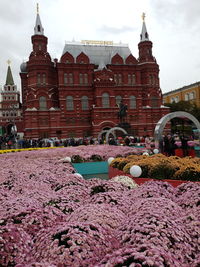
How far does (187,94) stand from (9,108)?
168 ft

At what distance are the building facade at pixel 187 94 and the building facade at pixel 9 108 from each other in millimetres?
45811

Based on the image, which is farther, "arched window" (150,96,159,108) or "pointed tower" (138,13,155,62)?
"pointed tower" (138,13,155,62)

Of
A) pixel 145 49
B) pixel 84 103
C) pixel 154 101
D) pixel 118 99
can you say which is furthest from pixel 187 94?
pixel 84 103

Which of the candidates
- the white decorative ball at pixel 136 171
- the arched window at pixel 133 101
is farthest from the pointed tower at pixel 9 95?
the white decorative ball at pixel 136 171

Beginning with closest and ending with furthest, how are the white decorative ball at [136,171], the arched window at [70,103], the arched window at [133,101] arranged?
1. the white decorative ball at [136,171]
2. the arched window at [70,103]
3. the arched window at [133,101]

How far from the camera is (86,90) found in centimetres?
5038

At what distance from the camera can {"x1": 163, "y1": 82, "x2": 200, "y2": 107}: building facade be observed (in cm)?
6906

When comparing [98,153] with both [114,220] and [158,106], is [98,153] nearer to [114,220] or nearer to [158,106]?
[114,220]

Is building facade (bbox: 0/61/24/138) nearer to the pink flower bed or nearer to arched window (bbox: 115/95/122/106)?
arched window (bbox: 115/95/122/106)

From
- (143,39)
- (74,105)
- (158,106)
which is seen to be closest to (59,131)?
(74,105)

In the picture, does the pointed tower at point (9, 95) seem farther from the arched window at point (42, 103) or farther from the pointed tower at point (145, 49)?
the pointed tower at point (145, 49)

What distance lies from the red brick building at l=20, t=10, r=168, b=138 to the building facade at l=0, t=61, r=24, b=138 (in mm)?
27376

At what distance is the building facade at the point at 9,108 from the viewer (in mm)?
79750

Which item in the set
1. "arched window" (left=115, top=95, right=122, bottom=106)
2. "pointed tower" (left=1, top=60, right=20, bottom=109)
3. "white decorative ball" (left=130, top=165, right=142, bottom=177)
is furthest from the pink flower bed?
"pointed tower" (left=1, top=60, right=20, bottom=109)
